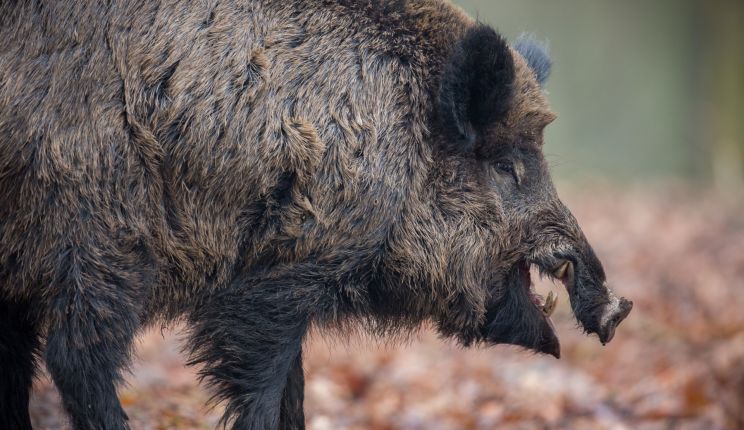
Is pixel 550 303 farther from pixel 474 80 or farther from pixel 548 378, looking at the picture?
pixel 548 378

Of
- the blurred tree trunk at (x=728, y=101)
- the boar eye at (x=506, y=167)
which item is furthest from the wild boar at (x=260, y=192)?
the blurred tree trunk at (x=728, y=101)

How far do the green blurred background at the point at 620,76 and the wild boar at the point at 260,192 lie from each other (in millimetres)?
18539

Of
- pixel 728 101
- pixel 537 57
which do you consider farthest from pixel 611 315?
pixel 728 101

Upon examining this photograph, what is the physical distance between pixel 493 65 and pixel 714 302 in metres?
5.88

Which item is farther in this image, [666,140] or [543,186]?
[666,140]

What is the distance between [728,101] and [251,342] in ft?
54.1

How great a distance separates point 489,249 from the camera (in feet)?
15.6

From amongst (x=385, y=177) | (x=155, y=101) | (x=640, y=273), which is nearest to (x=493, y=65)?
(x=385, y=177)

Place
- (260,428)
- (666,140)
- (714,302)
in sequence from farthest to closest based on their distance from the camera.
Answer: (666,140), (714,302), (260,428)

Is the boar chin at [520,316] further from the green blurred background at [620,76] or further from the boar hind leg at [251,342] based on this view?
the green blurred background at [620,76]

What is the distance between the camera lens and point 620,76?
2739cm

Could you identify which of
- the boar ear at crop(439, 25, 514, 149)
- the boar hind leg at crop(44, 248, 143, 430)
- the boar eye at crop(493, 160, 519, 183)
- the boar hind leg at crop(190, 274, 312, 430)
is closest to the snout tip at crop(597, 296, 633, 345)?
the boar eye at crop(493, 160, 519, 183)

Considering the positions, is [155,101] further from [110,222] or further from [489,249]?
[489,249]

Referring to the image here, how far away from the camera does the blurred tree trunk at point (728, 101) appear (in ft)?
59.6
